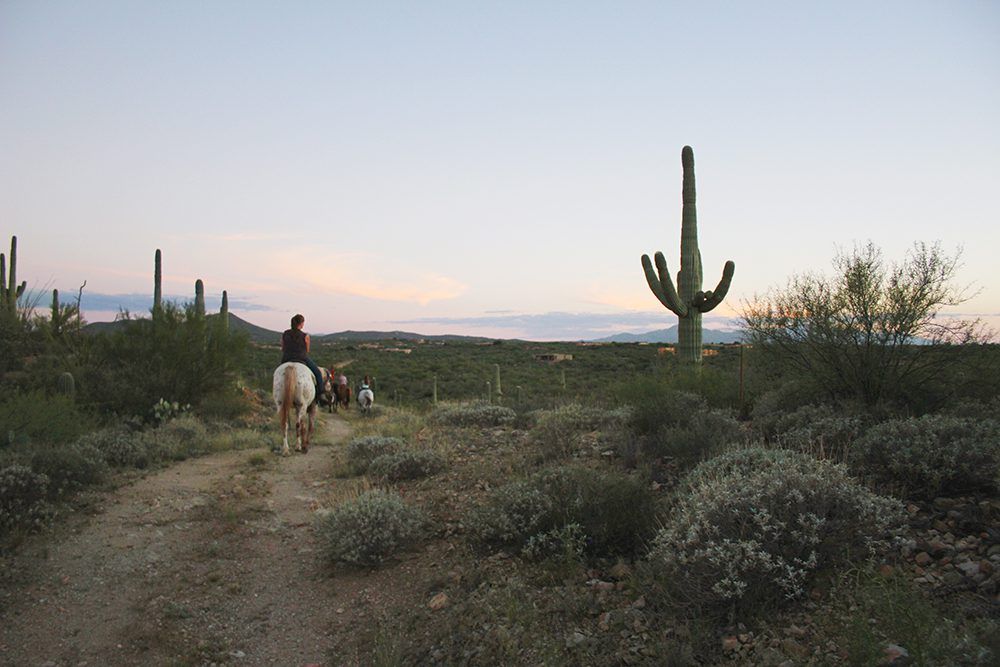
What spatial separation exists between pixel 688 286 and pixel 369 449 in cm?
841

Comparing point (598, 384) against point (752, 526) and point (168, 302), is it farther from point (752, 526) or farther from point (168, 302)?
point (752, 526)

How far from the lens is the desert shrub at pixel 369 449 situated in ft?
35.3

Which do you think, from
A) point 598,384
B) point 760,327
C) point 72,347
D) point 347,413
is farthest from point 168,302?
point 598,384

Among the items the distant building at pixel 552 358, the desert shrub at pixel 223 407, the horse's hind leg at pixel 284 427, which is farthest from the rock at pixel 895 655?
the distant building at pixel 552 358

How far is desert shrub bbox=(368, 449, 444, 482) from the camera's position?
9602 millimetres

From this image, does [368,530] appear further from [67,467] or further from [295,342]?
[295,342]

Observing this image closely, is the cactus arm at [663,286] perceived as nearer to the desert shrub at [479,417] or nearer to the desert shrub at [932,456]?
the desert shrub at [479,417]

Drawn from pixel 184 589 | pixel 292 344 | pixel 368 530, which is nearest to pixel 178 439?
pixel 292 344

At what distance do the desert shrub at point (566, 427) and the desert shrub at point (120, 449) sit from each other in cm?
653

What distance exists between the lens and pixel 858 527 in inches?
189

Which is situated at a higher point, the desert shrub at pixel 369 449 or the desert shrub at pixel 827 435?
the desert shrub at pixel 827 435

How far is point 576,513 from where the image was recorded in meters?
6.16

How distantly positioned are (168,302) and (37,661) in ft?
48.8

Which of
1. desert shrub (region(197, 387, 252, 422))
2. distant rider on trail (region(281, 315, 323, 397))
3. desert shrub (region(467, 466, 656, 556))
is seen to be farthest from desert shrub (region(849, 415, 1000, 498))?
desert shrub (region(197, 387, 252, 422))
